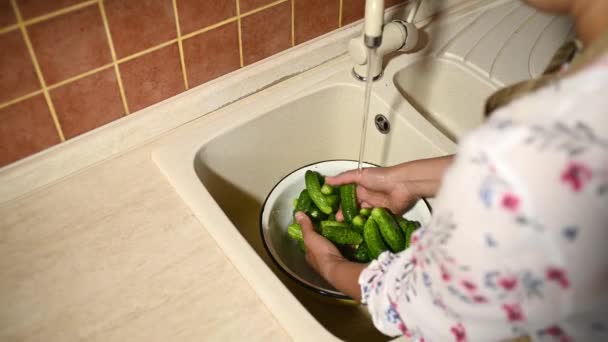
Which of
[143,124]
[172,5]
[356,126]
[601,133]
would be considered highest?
[601,133]

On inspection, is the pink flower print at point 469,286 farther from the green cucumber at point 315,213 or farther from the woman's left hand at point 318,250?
the green cucumber at point 315,213

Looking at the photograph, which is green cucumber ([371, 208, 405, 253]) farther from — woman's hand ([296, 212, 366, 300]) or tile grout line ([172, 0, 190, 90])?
tile grout line ([172, 0, 190, 90])

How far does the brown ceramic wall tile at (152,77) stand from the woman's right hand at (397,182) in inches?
12.2

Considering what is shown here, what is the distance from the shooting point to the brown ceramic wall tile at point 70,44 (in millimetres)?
797

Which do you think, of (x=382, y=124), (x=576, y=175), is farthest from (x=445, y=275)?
(x=382, y=124)

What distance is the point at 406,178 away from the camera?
0.95 metres

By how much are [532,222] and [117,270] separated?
1.92 feet

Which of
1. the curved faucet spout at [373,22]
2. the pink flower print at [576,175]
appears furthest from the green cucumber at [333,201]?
the pink flower print at [576,175]

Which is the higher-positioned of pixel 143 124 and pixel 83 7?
pixel 83 7

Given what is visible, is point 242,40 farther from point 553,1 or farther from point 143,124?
point 553,1

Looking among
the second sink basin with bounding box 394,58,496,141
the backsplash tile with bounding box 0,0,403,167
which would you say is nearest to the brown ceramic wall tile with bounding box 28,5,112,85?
the backsplash tile with bounding box 0,0,403,167

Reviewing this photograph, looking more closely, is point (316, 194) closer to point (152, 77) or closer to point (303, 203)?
point (303, 203)

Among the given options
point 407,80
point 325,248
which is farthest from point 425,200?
point 407,80

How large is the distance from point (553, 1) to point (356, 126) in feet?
2.00
